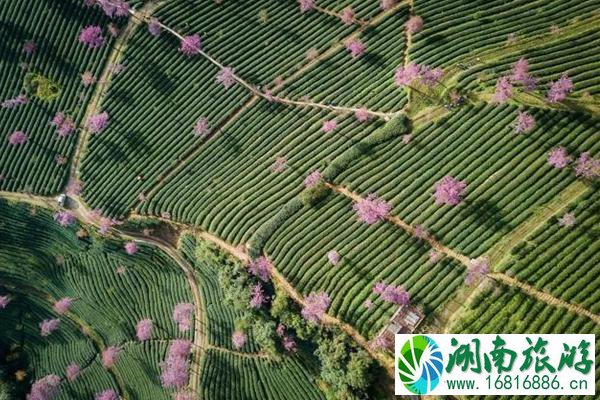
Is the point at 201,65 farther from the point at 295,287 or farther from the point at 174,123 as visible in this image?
the point at 295,287

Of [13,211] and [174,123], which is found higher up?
[174,123]

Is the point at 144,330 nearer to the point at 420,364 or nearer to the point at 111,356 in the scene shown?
the point at 111,356

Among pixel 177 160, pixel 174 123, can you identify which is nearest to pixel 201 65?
pixel 174 123

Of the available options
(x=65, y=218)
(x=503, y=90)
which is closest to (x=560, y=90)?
(x=503, y=90)

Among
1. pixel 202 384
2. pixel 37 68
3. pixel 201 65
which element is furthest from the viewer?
pixel 37 68

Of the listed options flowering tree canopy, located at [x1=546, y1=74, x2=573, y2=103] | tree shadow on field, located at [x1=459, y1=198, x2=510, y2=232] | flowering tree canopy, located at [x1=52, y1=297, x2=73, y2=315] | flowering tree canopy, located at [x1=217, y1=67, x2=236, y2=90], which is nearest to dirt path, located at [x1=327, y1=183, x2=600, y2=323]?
tree shadow on field, located at [x1=459, y1=198, x2=510, y2=232]

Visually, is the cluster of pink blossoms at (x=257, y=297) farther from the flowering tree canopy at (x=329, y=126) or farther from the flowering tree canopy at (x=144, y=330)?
the flowering tree canopy at (x=329, y=126)
